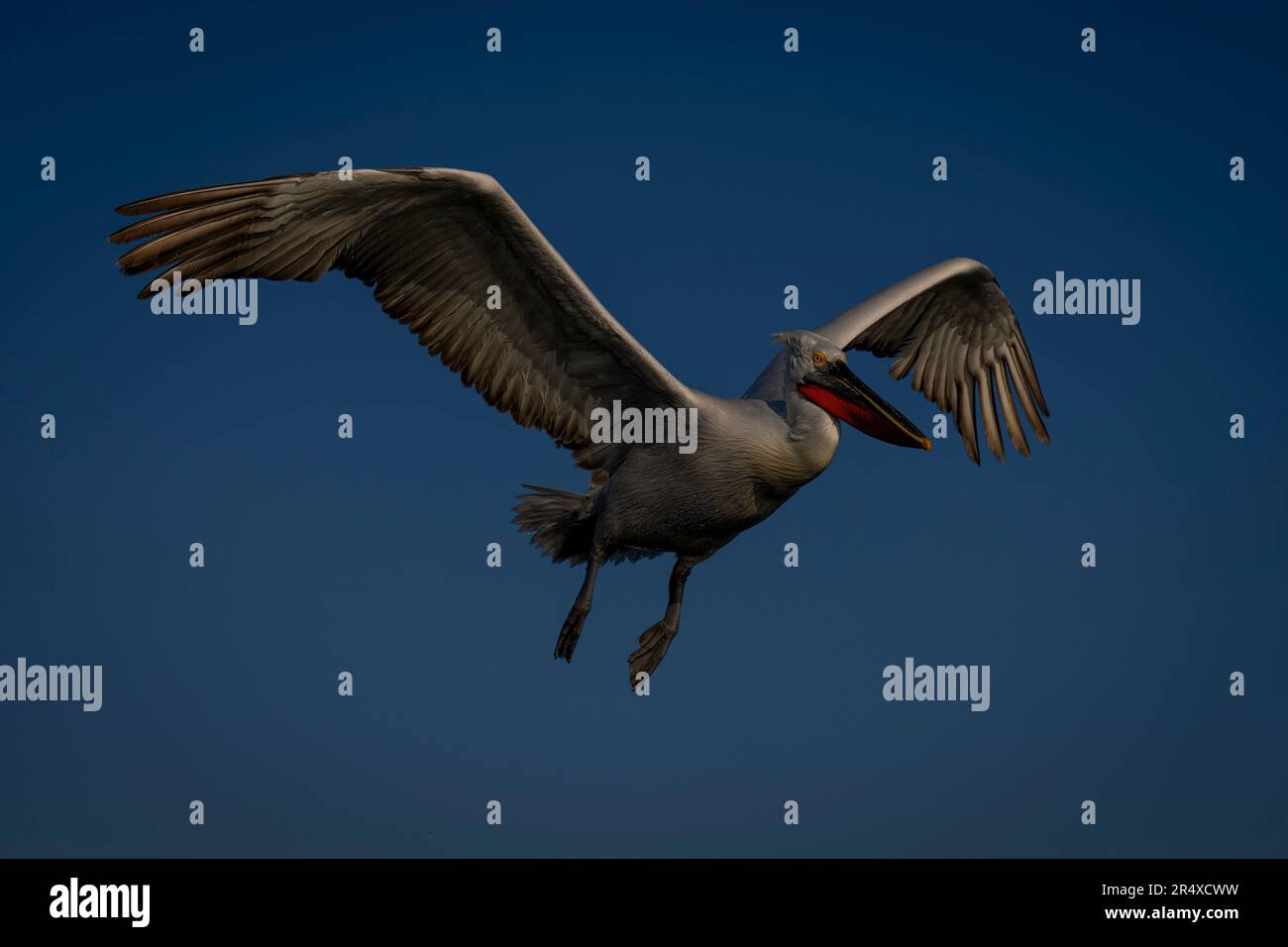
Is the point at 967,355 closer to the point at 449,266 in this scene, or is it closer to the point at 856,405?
the point at 856,405

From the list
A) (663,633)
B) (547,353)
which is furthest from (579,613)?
(547,353)

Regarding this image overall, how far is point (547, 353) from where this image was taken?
11.5 meters

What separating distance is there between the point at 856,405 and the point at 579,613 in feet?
7.82

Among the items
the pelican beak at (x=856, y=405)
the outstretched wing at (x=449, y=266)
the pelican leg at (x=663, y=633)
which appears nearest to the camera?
the outstretched wing at (x=449, y=266)

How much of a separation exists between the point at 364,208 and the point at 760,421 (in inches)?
117

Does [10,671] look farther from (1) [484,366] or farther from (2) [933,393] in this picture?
(2) [933,393]

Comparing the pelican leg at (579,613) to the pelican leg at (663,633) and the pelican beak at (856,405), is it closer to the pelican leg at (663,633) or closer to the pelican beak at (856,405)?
the pelican leg at (663,633)

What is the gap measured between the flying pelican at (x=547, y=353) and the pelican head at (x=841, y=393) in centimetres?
1

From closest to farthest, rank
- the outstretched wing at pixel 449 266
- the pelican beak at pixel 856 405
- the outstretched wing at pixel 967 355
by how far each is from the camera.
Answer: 1. the outstretched wing at pixel 449 266
2. the pelican beak at pixel 856 405
3. the outstretched wing at pixel 967 355

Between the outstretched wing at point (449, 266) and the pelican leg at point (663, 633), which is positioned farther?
the pelican leg at point (663, 633)

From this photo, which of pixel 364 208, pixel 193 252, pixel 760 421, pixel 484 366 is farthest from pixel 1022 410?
pixel 193 252

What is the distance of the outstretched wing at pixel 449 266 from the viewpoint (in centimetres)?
1025

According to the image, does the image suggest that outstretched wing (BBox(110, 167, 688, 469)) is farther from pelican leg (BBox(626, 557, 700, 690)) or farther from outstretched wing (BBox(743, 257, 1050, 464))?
outstretched wing (BBox(743, 257, 1050, 464))

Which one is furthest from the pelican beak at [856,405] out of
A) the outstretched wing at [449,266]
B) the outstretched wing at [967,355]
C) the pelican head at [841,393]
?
the outstretched wing at [967,355]
